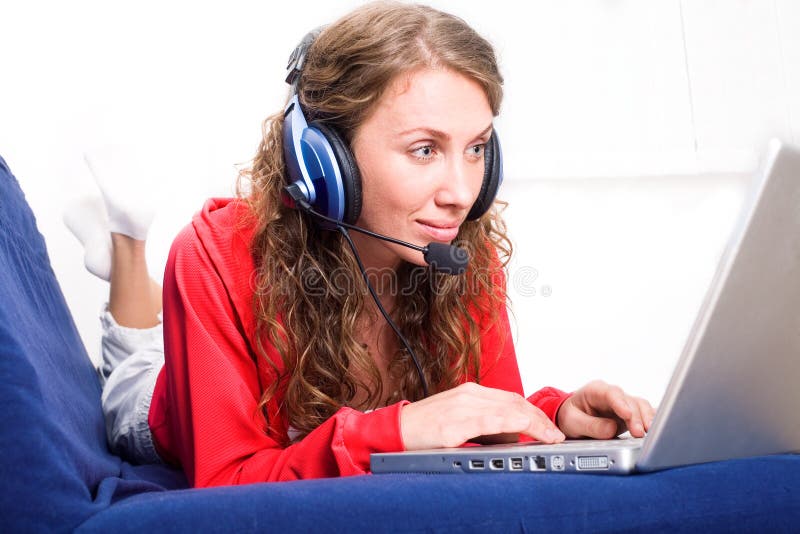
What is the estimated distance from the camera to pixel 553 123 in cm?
242

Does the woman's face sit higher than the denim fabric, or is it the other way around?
the woman's face

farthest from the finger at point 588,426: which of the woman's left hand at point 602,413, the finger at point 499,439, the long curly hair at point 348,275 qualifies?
the long curly hair at point 348,275

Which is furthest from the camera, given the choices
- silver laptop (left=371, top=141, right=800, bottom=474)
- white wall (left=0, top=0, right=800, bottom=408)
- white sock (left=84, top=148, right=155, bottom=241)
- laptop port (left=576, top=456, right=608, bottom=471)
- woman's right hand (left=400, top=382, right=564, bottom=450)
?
white wall (left=0, top=0, right=800, bottom=408)

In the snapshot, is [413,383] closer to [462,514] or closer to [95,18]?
[462,514]

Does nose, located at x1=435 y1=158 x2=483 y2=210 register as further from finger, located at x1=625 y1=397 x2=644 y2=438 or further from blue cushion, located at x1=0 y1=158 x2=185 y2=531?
blue cushion, located at x1=0 y1=158 x2=185 y2=531

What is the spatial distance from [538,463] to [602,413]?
42 cm

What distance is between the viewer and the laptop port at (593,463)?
0.77 metres

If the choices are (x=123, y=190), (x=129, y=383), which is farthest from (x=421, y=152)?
(x=123, y=190)

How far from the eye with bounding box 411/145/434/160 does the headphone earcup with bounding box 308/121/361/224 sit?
0.30ft

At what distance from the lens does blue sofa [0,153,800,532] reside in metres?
0.71

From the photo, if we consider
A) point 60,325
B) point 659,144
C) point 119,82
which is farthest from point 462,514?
point 659,144

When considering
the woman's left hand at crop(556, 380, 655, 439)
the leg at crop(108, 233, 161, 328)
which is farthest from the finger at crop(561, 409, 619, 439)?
the leg at crop(108, 233, 161, 328)

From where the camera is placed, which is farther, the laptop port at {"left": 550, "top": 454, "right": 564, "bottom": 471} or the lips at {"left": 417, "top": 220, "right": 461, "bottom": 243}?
the lips at {"left": 417, "top": 220, "right": 461, "bottom": 243}

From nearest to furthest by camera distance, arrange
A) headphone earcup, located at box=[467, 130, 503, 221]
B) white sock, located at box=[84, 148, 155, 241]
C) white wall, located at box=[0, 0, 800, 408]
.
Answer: headphone earcup, located at box=[467, 130, 503, 221], white sock, located at box=[84, 148, 155, 241], white wall, located at box=[0, 0, 800, 408]
